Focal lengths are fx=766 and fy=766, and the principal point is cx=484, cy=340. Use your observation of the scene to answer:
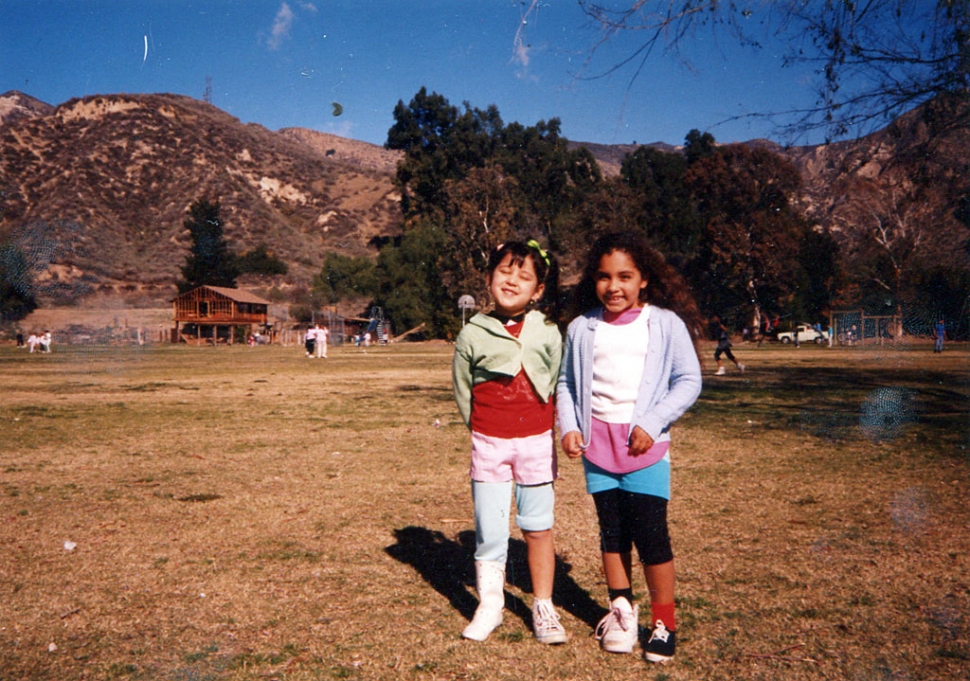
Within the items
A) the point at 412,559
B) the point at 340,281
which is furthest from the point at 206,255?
the point at 412,559

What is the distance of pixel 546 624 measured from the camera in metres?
2.95

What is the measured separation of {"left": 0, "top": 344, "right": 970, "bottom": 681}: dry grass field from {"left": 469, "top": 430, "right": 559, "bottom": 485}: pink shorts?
625 millimetres

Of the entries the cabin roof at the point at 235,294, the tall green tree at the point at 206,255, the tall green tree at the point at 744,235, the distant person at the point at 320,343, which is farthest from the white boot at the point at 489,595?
the tall green tree at the point at 206,255

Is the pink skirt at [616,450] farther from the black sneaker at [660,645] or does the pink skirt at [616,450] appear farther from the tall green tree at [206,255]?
the tall green tree at [206,255]

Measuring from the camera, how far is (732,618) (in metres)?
3.16

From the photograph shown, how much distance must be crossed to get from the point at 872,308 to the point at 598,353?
4727 cm

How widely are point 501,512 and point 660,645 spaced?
0.77 metres

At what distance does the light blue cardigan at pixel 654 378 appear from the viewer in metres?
2.86

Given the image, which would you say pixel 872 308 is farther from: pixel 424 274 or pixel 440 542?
pixel 440 542

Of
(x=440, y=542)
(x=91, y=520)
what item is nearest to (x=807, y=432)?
(x=440, y=542)

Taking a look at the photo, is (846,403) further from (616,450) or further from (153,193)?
(153,193)

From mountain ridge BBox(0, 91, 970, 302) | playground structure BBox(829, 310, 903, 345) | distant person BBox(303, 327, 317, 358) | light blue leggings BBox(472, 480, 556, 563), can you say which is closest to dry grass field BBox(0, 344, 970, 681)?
light blue leggings BBox(472, 480, 556, 563)

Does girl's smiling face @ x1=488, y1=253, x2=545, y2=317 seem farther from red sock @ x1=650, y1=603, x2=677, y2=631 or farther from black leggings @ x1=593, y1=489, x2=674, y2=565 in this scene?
red sock @ x1=650, y1=603, x2=677, y2=631

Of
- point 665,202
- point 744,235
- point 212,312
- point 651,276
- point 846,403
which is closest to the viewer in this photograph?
point 651,276
